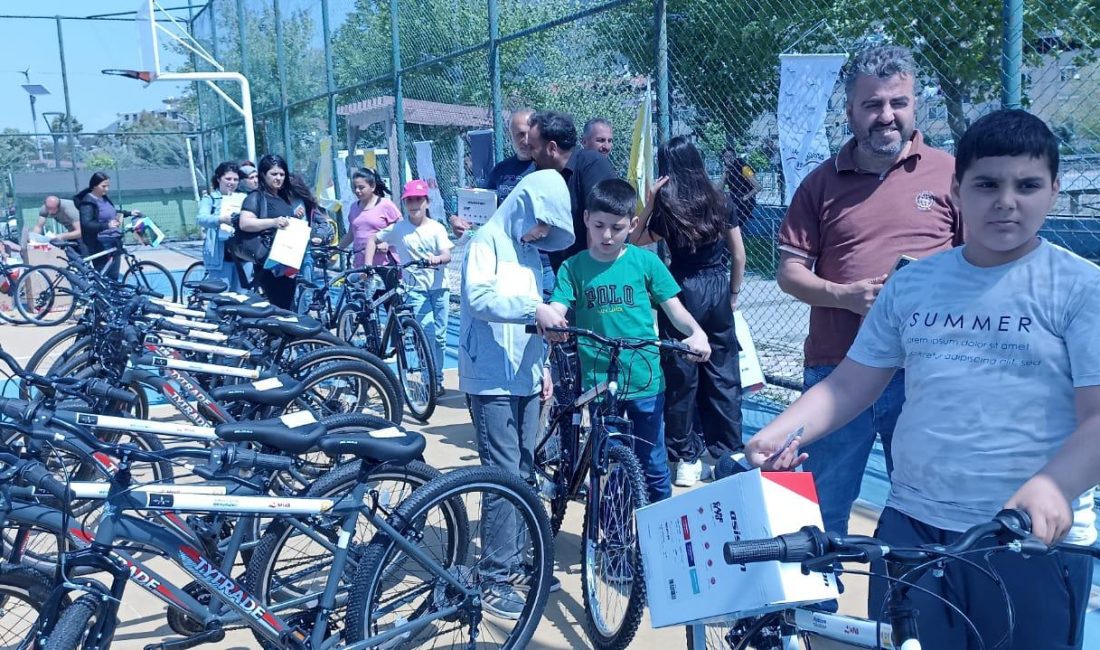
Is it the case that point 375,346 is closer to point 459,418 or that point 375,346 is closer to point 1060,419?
point 459,418

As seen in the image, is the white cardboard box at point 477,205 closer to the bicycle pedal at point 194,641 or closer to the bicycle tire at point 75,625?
the bicycle pedal at point 194,641

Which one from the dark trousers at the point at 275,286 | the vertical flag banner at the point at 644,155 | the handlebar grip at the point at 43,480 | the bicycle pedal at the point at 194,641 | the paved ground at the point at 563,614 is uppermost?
the vertical flag banner at the point at 644,155

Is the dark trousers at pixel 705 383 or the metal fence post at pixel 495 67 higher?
the metal fence post at pixel 495 67

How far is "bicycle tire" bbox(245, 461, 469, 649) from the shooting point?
3039 millimetres

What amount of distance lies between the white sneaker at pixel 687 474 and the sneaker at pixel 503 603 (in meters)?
1.71

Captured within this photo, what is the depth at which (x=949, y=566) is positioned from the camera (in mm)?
1998

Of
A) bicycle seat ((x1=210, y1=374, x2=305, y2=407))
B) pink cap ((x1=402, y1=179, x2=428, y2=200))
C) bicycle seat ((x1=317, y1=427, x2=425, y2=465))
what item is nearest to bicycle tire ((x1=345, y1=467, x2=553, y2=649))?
bicycle seat ((x1=317, y1=427, x2=425, y2=465))

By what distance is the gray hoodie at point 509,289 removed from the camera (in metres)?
3.51

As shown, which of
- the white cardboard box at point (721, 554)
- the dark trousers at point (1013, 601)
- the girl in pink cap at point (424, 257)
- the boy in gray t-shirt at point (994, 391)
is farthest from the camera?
the girl in pink cap at point (424, 257)

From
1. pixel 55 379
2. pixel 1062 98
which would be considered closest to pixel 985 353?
pixel 55 379

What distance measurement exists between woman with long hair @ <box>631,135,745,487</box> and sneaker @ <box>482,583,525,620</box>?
1484 mm

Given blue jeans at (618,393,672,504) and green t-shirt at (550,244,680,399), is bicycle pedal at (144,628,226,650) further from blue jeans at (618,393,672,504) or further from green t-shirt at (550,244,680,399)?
blue jeans at (618,393,672,504)

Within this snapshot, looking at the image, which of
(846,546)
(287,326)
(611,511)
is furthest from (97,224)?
(846,546)

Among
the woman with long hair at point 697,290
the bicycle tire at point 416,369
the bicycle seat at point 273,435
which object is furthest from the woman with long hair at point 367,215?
the bicycle seat at point 273,435
